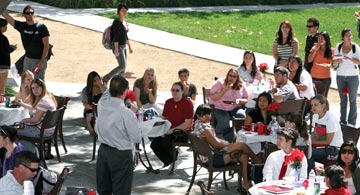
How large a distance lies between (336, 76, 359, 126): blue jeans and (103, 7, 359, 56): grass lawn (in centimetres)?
758

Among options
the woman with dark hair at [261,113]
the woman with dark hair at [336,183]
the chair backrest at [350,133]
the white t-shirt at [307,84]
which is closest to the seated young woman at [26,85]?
the woman with dark hair at [261,113]

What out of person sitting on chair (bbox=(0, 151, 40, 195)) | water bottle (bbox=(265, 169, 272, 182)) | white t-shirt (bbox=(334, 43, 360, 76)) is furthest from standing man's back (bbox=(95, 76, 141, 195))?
white t-shirt (bbox=(334, 43, 360, 76))

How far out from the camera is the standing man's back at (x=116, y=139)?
12.1 m

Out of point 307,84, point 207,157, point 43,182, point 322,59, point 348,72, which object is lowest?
point 207,157

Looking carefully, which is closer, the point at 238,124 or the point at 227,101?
the point at 238,124

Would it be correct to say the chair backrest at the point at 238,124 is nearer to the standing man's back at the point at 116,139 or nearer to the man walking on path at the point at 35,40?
the standing man's back at the point at 116,139

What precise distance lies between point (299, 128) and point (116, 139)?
123 inches

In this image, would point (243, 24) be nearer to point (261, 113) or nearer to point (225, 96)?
point (225, 96)

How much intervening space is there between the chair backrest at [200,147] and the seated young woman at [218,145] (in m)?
0.14

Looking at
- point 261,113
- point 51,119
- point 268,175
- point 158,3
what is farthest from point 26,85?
point 158,3

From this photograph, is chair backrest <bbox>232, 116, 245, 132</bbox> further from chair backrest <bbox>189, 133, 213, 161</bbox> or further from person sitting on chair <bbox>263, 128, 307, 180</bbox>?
person sitting on chair <bbox>263, 128, 307, 180</bbox>

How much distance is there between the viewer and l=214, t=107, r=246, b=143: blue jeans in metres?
17.2

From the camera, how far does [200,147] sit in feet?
47.3

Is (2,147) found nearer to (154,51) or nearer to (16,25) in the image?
(16,25)
